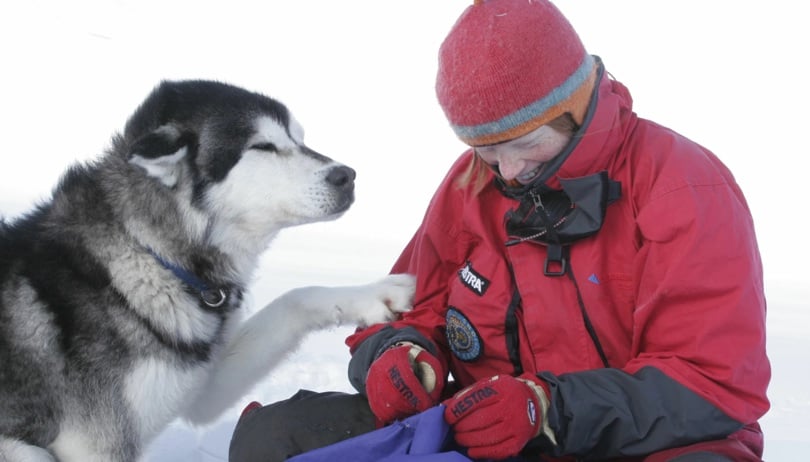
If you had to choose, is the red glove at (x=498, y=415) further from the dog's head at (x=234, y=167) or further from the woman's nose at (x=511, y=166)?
the dog's head at (x=234, y=167)

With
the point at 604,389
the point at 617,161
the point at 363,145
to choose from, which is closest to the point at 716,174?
the point at 617,161

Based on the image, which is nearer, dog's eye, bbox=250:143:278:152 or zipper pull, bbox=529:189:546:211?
zipper pull, bbox=529:189:546:211

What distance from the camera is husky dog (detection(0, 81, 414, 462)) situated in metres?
1.84

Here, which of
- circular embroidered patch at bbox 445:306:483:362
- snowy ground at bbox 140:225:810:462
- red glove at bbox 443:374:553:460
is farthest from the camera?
snowy ground at bbox 140:225:810:462

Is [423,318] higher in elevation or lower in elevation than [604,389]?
lower

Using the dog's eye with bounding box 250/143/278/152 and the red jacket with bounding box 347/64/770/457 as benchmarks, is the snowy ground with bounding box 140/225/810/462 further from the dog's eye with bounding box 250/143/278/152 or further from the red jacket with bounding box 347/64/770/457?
the red jacket with bounding box 347/64/770/457

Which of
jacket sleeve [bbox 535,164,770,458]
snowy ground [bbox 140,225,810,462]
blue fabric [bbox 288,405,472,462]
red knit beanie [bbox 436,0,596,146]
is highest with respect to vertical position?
red knit beanie [bbox 436,0,596,146]

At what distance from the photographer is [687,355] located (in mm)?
1444

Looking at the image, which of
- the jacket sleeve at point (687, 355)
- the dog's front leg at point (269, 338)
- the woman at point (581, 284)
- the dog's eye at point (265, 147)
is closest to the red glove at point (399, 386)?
the woman at point (581, 284)

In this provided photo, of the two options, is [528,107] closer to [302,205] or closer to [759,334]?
[759,334]

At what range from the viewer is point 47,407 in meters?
1.82

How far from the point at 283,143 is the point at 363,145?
6559 mm

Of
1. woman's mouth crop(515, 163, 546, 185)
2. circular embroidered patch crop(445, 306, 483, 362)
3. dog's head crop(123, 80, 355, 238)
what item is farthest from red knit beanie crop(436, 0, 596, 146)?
dog's head crop(123, 80, 355, 238)

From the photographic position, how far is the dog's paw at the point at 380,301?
2018 millimetres
